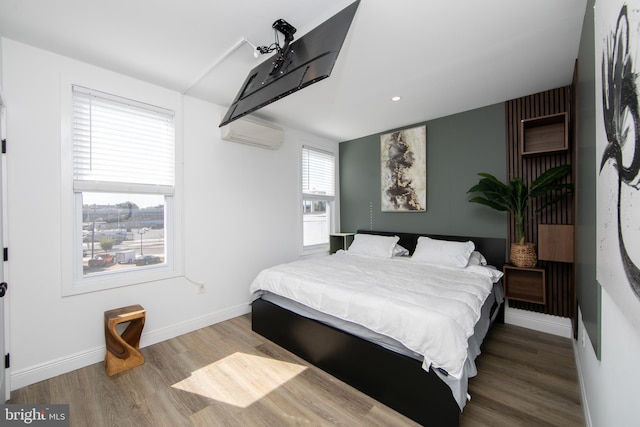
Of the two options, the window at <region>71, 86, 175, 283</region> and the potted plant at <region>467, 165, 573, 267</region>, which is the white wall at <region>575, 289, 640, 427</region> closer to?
the potted plant at <region>467, 165, 573, 267</region>

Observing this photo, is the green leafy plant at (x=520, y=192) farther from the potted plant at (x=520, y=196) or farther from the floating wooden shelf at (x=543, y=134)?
the floating wooden shelf at (x=543, y=134)

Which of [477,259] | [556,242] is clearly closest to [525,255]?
[556,242]

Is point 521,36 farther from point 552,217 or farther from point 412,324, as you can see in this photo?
point 412,324

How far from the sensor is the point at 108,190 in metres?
2.48

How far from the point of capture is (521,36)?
6.54 feet

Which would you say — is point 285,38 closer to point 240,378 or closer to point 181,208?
point 181,208

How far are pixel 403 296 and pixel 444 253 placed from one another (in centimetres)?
142

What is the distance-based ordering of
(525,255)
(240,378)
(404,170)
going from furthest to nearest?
(404,170), (525,255), (240,378)

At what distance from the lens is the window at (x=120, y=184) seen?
2.39m

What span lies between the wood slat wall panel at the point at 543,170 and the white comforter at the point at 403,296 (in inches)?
25.6

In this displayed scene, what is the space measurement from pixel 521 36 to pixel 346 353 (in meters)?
2.79

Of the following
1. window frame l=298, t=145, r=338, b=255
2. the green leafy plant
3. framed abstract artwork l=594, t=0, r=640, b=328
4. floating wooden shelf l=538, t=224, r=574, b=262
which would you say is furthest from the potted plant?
window frame l=298, t=145, r=338, b=255

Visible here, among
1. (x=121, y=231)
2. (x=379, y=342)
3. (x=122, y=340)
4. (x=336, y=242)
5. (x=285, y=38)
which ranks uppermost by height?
(x=285, y=38)

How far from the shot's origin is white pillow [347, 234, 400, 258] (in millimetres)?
3693
